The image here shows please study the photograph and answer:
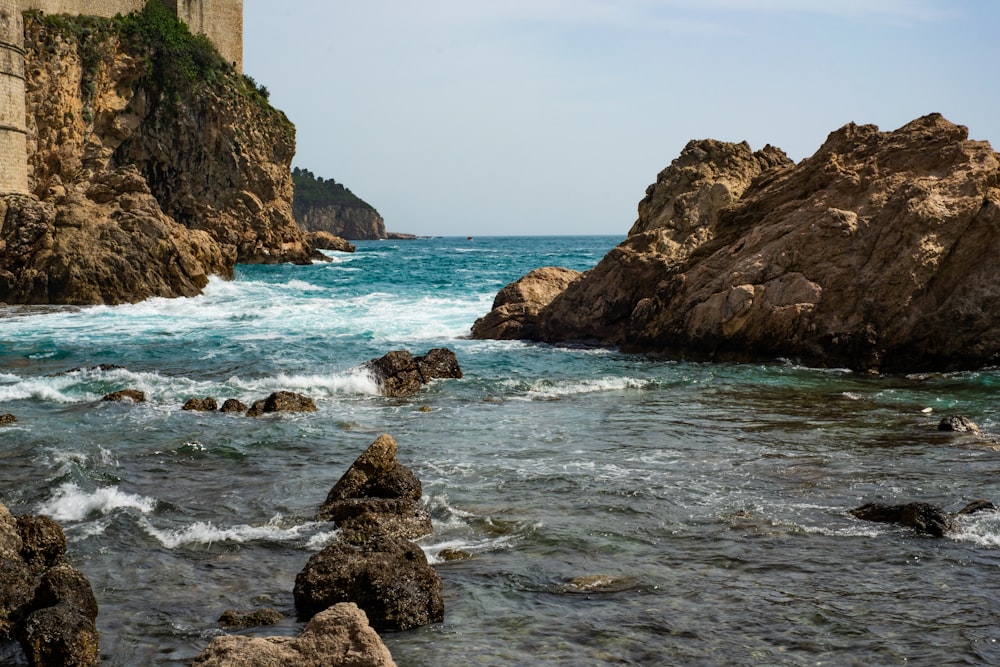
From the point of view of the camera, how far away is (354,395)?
51.9 feet

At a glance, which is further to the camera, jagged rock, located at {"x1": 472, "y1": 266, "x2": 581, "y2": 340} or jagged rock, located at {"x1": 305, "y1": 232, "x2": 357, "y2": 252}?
jagged rock, located at {"x1": 305, "y1": 232, "x2": 357, "y2": 252}

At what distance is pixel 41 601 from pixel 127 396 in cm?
884

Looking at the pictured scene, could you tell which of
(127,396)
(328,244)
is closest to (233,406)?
(127,396)

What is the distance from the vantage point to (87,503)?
9219 mm

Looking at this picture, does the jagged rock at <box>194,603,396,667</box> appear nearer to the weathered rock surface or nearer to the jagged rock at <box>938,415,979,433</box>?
the weathered rock surface

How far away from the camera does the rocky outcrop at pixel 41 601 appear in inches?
230

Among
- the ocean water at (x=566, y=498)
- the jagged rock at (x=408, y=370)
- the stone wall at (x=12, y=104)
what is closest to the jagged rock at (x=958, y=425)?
the ocean water at (x=566, y=498)

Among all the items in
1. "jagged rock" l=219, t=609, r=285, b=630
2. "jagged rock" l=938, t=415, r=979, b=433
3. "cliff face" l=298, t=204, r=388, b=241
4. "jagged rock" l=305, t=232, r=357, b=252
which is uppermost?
"cliff face" l=298, t=204, r=388, b=241

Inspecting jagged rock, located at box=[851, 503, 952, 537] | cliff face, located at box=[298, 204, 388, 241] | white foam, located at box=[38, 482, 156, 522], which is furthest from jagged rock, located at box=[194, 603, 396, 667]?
cliff face, located at box=[298, 204, 388, 241]

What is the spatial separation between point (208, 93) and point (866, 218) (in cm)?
4669

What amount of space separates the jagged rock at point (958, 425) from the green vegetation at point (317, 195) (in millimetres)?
139129

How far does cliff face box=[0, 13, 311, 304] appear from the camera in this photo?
3012 centimetres

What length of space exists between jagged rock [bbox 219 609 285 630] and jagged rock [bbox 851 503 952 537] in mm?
4986

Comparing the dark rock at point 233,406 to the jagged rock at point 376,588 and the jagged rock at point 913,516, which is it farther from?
the jagged rock at point 913,516
